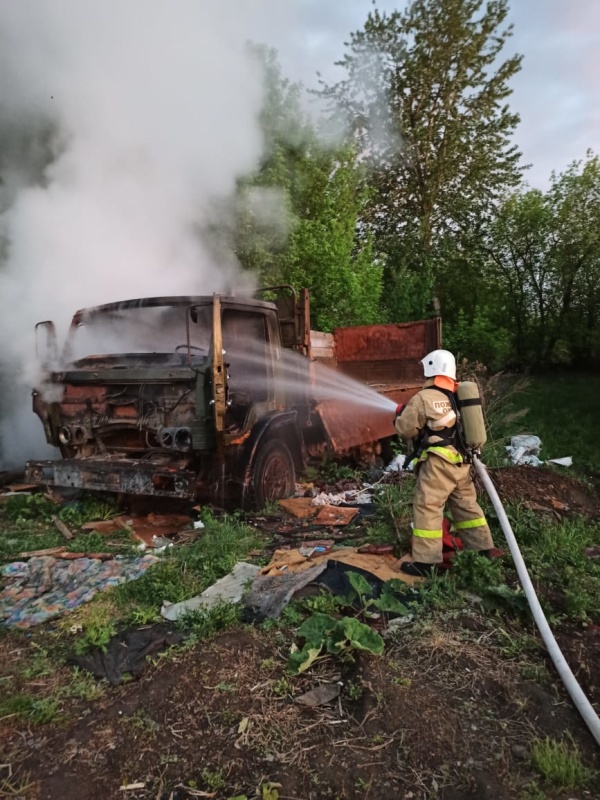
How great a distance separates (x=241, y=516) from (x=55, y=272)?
389cm

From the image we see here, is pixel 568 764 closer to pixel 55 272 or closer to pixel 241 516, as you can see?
pixel 241 516

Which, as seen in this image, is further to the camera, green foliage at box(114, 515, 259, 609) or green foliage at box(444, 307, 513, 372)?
green foliage at box(444, 307, 513, 372)

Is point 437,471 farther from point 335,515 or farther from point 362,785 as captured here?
point 362,785

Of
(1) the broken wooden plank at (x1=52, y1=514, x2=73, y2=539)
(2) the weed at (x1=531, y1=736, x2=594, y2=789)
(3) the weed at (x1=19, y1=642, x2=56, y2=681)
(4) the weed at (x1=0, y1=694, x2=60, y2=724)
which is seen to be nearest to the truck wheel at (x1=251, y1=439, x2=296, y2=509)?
(1) the broken wooden plank at (x1=52, y1=514, x2=73, y2=539)

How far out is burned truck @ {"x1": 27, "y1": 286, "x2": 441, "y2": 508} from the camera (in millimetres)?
4879

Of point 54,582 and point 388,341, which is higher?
point 388,341

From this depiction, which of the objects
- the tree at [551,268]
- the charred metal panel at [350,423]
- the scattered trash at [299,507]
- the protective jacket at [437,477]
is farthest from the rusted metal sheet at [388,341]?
the tree at [551,268]

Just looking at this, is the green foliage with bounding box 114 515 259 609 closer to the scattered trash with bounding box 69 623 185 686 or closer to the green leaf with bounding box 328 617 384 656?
the scattered trash with bounding box 69 623 185 686

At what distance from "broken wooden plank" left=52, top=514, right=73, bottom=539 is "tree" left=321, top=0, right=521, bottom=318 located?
1514 cm

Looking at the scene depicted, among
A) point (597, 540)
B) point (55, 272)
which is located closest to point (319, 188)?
point (55, 272)

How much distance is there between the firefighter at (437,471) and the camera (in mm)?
3908

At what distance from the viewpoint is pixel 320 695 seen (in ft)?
8.60

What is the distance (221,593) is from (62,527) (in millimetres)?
2170

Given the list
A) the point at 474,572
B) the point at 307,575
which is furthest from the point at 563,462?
the point at 307,575
